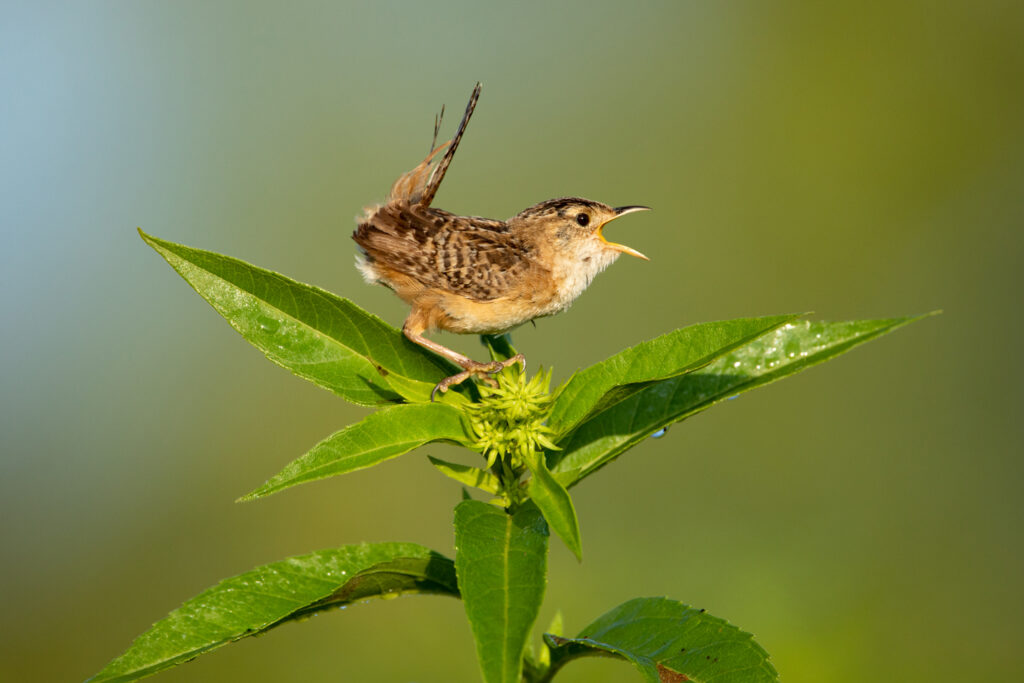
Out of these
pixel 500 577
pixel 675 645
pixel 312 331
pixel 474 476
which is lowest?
pixel 675 645

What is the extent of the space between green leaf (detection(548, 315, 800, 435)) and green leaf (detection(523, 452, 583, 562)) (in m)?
0.20

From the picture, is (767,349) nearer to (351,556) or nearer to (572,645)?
(572,645)

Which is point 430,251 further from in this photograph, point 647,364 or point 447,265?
point 647,364

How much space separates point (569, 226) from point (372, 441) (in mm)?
2180

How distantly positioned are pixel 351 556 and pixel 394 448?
538 mm

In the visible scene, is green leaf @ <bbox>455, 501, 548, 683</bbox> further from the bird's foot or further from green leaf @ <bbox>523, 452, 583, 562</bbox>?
the bird's foot

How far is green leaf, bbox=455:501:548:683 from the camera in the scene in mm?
1610

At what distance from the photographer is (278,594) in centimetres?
212

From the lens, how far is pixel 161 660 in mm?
1952

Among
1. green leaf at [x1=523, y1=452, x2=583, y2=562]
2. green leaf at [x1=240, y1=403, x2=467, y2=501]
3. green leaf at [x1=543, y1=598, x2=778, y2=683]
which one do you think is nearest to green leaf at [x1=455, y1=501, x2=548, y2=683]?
green leaf at [x1=523, y1=452, x2=583, y2=562]

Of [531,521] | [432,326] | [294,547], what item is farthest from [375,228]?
[294,547]

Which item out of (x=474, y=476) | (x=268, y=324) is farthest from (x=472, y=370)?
(x=268, y=324)

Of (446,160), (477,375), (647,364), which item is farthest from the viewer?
(446,160)

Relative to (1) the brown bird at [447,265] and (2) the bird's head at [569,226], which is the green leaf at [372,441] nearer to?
(1) the brown bird at [447,265]
